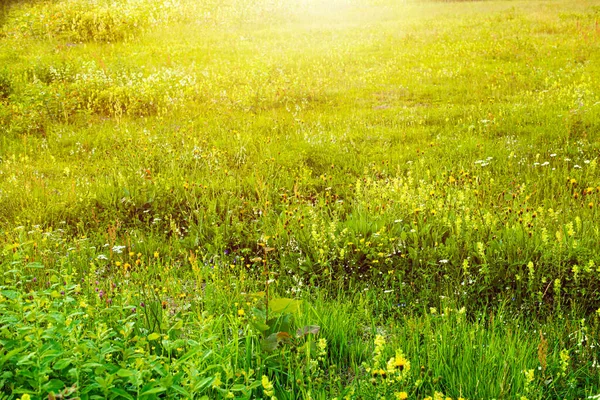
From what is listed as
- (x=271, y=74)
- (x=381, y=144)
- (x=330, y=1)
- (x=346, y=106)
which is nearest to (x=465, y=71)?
(x=346, y=106)

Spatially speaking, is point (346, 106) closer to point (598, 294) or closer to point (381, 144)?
point (381, 144)

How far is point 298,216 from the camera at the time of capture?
6.03 meters

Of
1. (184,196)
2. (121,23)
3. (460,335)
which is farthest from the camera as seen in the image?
(121,23)

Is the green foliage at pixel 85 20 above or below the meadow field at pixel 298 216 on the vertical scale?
above

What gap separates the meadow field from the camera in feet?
10.1

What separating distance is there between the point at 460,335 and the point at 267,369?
4.29 feet

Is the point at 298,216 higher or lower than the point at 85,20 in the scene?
lower

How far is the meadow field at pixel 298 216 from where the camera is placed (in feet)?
10.1

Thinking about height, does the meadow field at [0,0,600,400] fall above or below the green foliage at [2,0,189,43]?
below

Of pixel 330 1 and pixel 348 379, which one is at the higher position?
pixel 330 1

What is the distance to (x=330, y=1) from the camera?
94.4 ft

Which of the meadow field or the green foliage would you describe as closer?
the meadow field

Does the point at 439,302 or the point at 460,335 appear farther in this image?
the point at 439,302

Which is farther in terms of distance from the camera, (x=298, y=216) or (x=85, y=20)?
(x=85, y=20)
